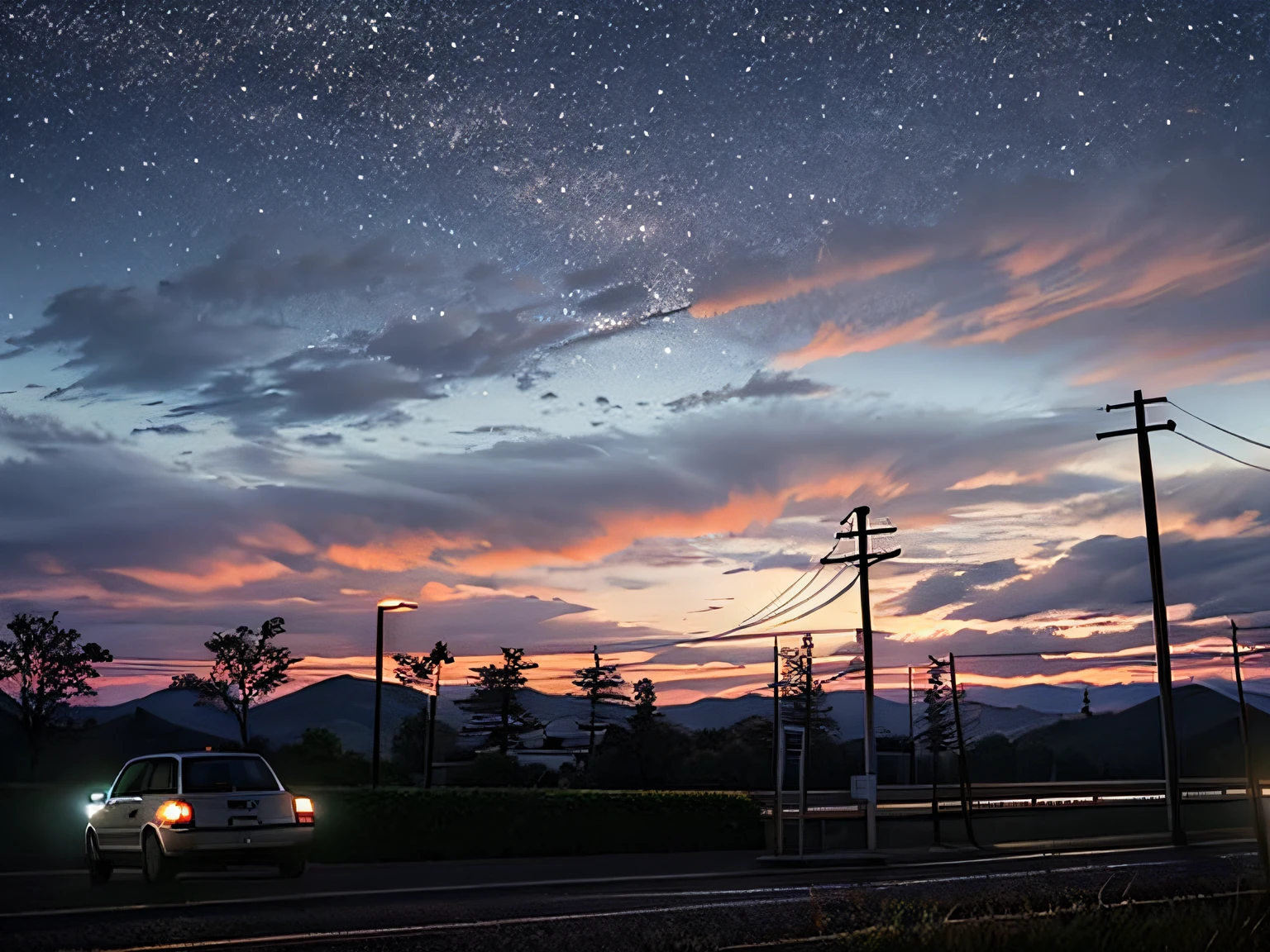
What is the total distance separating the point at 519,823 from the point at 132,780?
1434cm

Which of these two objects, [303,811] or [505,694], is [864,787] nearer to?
[303,811]

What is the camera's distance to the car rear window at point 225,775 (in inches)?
706

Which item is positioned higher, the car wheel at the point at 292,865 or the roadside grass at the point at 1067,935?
the car wheel at the point at 292,865

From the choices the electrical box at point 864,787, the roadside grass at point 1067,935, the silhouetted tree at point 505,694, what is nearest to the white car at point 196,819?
the roadside grass at point 1067,935

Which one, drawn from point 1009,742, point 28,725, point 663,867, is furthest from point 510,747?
point 663,867

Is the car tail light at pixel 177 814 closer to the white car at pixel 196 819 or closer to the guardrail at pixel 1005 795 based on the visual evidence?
the white car at pixel 196 819

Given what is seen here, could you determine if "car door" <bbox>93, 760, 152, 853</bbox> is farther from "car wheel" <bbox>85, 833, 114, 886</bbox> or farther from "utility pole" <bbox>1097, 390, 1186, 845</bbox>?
"utility pole" <bbox>1097, 390, 1186, 845</bbox>

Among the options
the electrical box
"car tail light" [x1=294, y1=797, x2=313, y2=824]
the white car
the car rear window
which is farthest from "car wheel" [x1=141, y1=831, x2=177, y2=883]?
the electrical box

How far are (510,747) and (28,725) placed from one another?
159 ft

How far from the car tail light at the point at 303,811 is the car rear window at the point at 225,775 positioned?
403mm

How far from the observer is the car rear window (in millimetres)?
17938

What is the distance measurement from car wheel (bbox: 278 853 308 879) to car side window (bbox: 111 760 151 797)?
223 cm

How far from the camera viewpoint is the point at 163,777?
718 inches

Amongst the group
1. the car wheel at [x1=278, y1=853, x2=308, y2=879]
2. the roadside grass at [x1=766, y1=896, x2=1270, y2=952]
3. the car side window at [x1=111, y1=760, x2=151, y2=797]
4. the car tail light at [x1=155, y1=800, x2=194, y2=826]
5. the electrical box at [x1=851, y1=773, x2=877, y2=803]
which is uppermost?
the car side window at [x1=111, y1=760, x2=151, y2=797]
